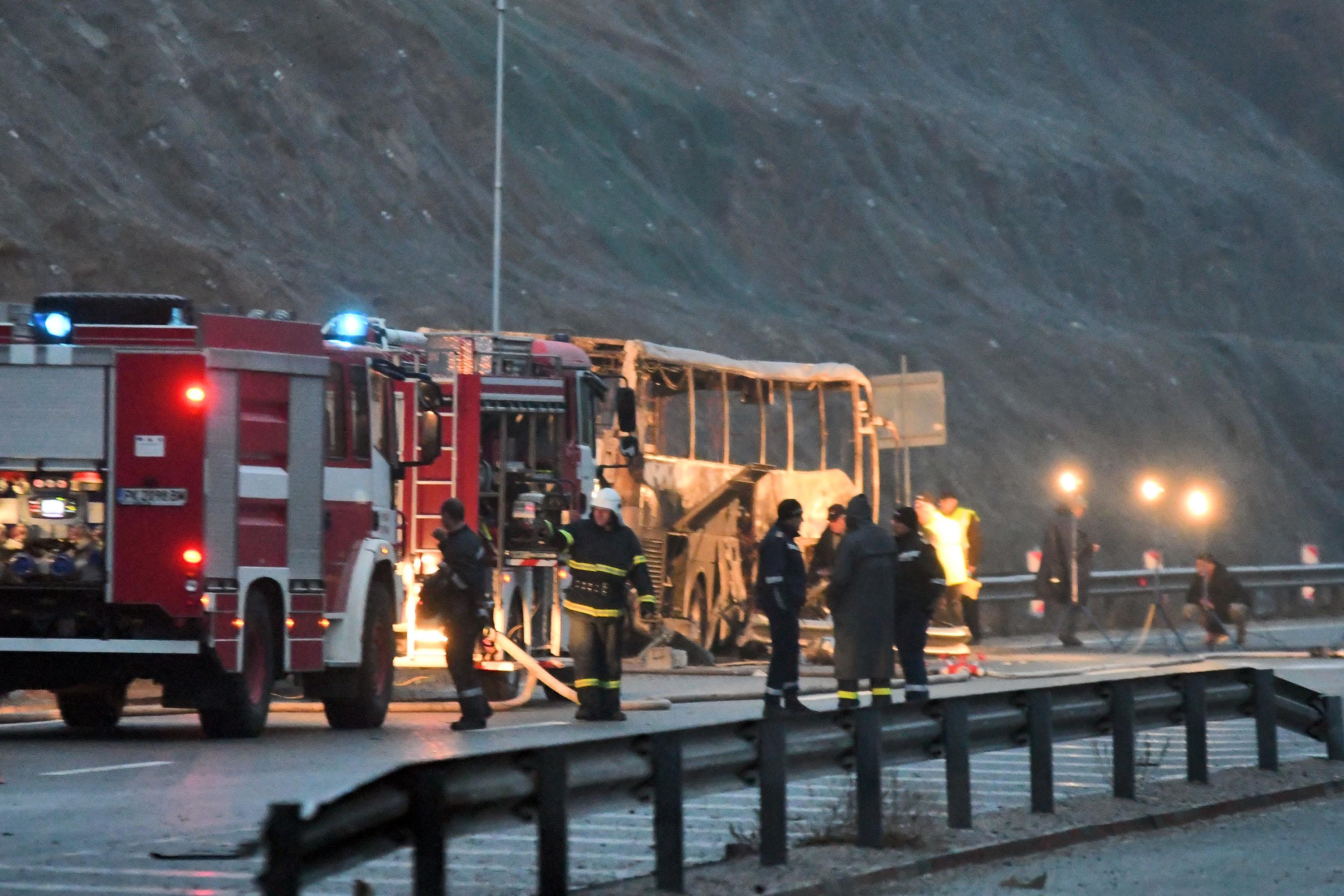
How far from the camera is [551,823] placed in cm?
866

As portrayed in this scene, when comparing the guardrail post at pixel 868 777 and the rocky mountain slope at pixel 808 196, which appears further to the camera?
the rocky mountain slope at pixel 808 196

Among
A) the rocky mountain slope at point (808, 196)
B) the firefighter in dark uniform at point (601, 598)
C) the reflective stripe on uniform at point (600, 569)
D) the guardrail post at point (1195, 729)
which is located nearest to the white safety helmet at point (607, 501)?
the firefighter in dark uniform at point (601, 598)

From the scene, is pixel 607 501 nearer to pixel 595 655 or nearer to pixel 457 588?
pixel 595 655

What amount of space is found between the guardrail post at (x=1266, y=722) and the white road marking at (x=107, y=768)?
20.8 ft

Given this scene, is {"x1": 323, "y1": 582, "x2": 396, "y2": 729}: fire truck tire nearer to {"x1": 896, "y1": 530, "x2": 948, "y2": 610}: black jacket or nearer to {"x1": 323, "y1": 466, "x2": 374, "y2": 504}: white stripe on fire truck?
{"x1": 323, "y1": 466, "x2": 374, "y2": 504}: white stripe on fire truck

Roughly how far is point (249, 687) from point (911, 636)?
5001 mm

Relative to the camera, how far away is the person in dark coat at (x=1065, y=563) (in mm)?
33000

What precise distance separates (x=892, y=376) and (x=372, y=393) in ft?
53.1

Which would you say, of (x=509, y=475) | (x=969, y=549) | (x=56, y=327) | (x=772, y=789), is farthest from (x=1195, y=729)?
(x=969, y=549)

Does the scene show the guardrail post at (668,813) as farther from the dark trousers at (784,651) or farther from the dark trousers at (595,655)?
the dark trousers at (784,651)

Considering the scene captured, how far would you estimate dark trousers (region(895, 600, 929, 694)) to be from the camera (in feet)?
61.3

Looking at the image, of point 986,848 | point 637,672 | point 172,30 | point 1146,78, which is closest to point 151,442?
point 986,848

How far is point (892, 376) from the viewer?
111 feet

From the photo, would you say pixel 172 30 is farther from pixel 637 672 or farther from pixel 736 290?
pixel 637 672
